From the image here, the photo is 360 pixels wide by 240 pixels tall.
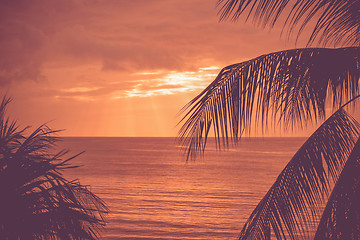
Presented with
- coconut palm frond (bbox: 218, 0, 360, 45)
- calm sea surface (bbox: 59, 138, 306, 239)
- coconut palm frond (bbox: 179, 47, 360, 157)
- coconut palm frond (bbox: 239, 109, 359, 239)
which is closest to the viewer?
coconut palm frond (bbox: 218, 0, 360, 45)

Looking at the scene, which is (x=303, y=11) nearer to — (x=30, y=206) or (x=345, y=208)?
(x=345, y=208)

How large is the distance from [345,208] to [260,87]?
1.28m

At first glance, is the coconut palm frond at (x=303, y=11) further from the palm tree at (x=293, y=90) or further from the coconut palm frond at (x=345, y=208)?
the coconut palm frond at (x=345, y=208)

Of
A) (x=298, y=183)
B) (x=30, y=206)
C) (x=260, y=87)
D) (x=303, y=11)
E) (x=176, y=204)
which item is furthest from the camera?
(x=176, y=204)

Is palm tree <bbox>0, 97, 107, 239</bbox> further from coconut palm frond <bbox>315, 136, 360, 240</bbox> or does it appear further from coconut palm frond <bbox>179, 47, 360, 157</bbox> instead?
coconut palm frond <bbox>315, 136, 360, 240</bbox>

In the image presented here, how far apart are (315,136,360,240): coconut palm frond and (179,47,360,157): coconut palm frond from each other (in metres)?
0.60

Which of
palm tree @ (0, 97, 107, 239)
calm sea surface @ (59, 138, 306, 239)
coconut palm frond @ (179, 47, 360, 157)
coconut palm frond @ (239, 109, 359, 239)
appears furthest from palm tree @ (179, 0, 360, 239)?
calm sea surface @ (59, 138, 306, 239)

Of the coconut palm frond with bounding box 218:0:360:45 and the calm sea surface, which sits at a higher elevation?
the coconut palm frond with bounding box 218:0:360:45

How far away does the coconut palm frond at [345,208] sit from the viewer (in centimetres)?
303

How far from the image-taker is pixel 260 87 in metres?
3.31

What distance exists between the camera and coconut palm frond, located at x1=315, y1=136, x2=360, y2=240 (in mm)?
3031

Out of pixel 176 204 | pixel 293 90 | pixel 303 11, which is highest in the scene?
pixel 303 11

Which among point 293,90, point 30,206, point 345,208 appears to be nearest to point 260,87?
point 293,90

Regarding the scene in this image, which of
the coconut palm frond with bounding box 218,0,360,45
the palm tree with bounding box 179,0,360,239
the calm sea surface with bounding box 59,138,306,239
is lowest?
the calm sea surface with bounding box 59,138,306,239
